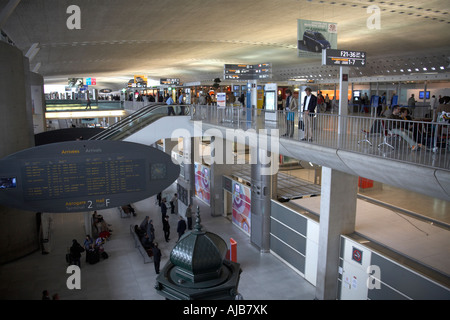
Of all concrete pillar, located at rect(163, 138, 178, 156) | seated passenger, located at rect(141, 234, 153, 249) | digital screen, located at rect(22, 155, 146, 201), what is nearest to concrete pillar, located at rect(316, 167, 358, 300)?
digital screen, located at rect(22, 155, 146, 201)

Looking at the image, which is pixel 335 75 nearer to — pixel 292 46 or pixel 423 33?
pixel 292 46

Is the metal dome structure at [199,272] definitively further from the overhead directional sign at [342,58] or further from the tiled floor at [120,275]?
the tiled floor at [120,275]

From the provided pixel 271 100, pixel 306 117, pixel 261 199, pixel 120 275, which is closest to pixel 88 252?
pixel 120 275

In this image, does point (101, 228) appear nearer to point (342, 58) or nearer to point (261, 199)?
point (261, 199)

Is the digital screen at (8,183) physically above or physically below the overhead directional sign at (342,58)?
below

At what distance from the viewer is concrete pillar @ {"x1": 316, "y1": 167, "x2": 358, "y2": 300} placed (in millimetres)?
11070

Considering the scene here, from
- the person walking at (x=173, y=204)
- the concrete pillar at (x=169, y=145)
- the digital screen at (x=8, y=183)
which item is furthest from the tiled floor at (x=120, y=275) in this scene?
the concrete pillar at (x=169, y=145)

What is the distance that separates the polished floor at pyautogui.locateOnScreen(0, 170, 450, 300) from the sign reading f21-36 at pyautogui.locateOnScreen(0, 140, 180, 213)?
310 cm

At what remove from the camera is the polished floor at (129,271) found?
12266 mm

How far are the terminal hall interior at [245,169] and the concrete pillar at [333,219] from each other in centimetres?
6

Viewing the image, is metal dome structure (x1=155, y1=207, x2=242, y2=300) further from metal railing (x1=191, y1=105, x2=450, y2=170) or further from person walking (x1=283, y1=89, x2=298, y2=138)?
person walking (x1=283, y1=89, x2=298, y2=138)

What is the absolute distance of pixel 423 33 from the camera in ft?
58.1

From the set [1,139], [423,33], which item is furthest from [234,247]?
[423,33]
